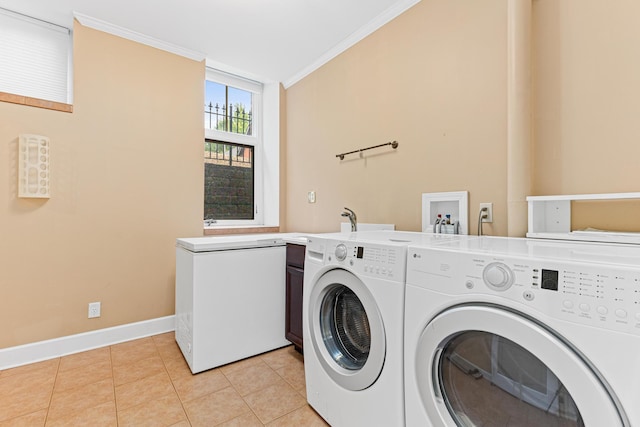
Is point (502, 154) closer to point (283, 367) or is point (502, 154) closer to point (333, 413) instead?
point (333, 413)

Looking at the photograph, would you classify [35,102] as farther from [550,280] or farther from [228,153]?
[550,280]

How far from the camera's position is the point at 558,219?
1391mm

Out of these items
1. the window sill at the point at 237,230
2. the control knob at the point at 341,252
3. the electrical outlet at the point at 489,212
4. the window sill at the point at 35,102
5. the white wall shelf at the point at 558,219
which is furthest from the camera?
the window sill at the point at 237,230

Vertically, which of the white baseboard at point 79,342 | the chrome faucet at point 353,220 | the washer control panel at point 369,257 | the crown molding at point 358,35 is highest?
the crown molding at point 358,35

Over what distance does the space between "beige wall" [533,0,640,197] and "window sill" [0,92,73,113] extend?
3002 millimetres

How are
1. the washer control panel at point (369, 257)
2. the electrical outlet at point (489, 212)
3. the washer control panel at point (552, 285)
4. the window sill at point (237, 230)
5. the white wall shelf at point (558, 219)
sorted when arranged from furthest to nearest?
the window sill at point (237, 230)
the electrical outlet at point (489, 212)
the white wall shelf at point (558, 219)
the washer control panel at point (369, 257)
the washer control panel at point (552, 285)

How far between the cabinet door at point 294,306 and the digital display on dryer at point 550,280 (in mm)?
1456

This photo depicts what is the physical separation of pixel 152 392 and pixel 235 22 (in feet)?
8.41

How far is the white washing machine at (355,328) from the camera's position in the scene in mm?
1096

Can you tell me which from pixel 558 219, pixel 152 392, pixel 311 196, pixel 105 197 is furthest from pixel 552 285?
pixel 105 197

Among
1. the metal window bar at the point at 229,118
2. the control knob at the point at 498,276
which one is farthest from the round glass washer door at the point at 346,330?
the metal window bar at the point at 229,118

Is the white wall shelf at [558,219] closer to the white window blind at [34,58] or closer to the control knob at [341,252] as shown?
the control knob at [341,252]

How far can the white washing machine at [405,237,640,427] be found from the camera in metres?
0.64

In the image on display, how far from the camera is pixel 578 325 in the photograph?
676mm
